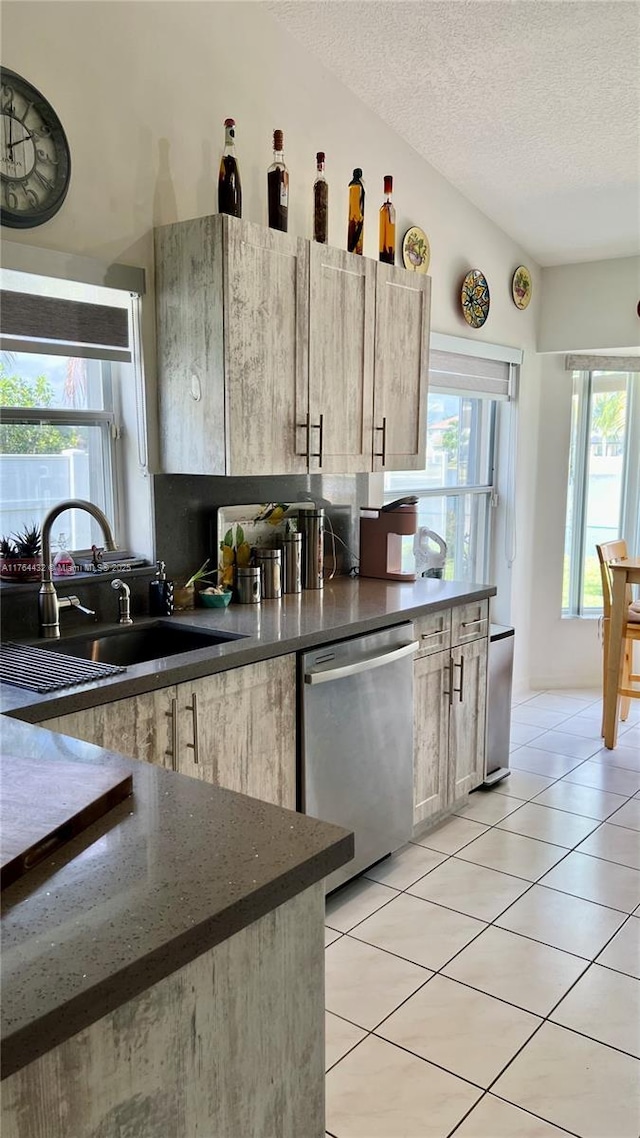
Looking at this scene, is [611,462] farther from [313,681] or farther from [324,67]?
[313,681]

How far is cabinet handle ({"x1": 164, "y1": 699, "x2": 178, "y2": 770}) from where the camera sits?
217cm

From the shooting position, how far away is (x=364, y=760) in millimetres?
2783

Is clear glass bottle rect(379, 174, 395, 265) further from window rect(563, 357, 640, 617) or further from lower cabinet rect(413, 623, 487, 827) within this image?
window rect(563, 357, 640, 617)

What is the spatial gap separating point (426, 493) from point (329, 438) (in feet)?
4.93

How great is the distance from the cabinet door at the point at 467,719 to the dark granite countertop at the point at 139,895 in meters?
2.10

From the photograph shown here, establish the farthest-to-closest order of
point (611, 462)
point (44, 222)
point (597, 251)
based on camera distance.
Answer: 1. point (611, 462)
2. point (597, 251)
3. point (44, 222)

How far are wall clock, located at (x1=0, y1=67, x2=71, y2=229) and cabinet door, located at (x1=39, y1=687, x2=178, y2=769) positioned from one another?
4.35 feet

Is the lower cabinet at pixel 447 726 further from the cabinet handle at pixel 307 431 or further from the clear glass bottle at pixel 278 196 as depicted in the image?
the clear glass bottle at pixel 278 196

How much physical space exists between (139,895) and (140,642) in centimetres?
169

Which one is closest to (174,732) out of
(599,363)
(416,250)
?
(416,250)

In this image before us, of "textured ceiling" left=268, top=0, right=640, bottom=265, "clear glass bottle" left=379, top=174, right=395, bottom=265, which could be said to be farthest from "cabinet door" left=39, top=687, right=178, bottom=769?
"textured ceiling" left=268, top=0, right=640, bottom=265

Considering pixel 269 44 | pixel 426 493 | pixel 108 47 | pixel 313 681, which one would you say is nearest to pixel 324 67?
pixel 269 44

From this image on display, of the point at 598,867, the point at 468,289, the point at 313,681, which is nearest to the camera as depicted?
the point at 313,681

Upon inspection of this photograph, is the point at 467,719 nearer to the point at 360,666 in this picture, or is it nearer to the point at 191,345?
the point at 360,666
